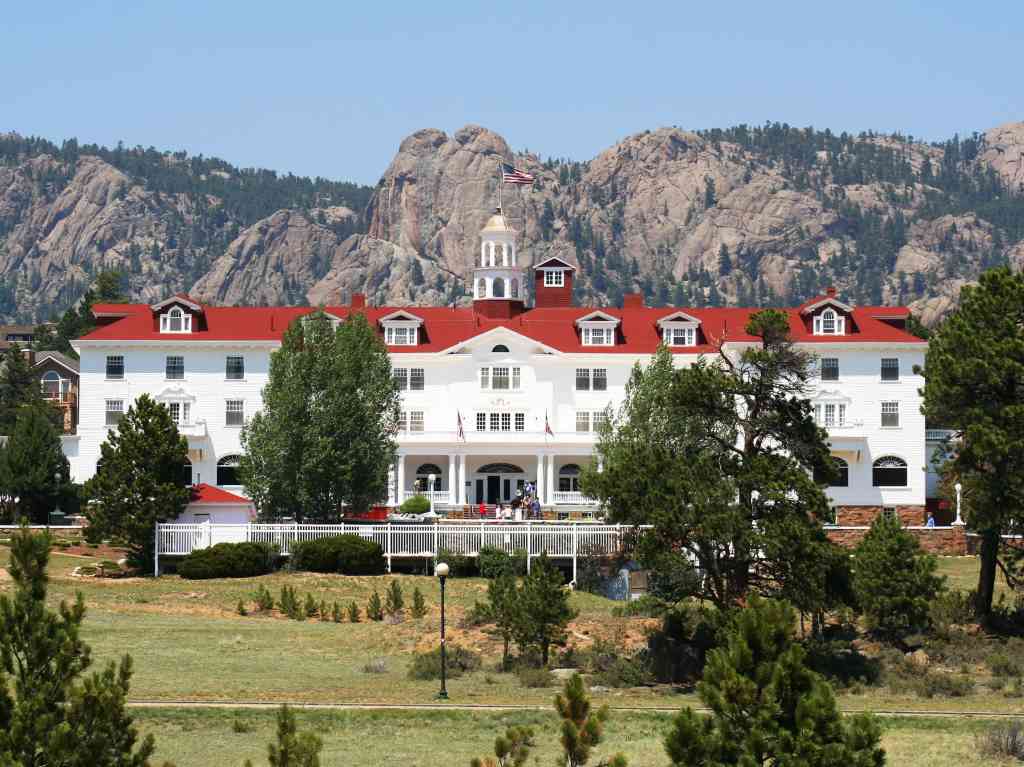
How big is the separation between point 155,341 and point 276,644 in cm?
4165

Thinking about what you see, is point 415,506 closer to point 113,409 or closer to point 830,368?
point 113,409

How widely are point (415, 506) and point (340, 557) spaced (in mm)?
16686

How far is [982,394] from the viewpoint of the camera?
5494cm

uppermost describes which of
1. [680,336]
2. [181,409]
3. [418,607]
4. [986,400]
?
[680,336]

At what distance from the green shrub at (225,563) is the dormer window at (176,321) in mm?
27129

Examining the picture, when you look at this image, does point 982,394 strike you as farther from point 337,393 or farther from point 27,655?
point 27,655

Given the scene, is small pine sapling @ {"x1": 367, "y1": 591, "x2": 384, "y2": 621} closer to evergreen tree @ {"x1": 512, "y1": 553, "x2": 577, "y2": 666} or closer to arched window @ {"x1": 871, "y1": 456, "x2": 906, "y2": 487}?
evergreen tree @ {"x1": 512, "y1": 553, "x2": 577, "y2": 666}

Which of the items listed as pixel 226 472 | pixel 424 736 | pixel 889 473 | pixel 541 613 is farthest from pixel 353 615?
pixel 889 473

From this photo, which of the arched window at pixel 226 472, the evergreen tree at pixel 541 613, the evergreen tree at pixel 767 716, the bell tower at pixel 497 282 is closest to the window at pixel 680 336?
the bell tower at pixel 497 282

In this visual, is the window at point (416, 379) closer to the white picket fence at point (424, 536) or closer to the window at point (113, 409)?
the window at point (113, 409)

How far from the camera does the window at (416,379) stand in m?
91.6

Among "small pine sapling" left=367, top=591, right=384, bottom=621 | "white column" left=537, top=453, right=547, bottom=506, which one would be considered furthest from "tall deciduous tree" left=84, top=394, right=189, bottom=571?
"white column" left=537, top=453, right=547, bottom=506

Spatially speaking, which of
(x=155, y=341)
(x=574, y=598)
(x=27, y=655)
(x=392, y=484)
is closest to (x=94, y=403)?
(x=155, y=341)

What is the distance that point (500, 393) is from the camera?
9138 centimetres
